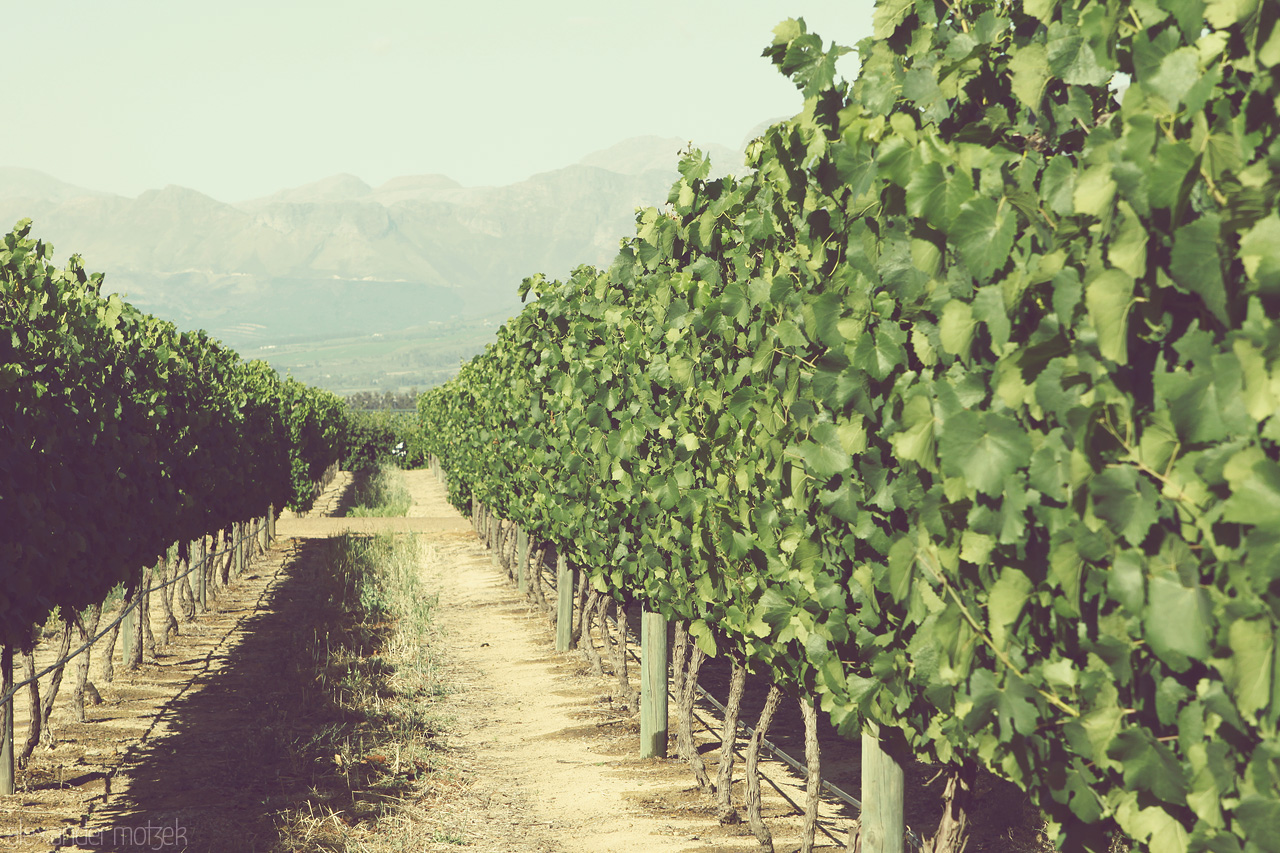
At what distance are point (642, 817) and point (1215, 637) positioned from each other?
212 inches

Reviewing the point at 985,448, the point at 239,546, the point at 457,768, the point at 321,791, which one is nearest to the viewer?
the point at 985,448

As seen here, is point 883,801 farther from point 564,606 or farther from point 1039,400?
point 564,606

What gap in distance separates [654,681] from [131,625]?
24.1 feet

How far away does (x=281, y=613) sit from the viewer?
15.6 m

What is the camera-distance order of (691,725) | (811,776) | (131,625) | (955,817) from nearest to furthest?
1. (955,817)
2. (811,776)
3. (691,725)
4. (131,625)

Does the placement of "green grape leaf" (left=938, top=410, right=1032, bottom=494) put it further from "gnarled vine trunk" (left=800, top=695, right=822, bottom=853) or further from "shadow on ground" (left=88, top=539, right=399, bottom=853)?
"shadow on ground" (left=88, top=539, right=399, bottom=853)

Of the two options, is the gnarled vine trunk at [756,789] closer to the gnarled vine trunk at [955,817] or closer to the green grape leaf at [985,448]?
the gnarled vine trunk at [955,817]

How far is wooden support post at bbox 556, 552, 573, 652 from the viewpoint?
11.8m

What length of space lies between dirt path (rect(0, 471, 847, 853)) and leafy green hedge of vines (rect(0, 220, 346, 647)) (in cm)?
145

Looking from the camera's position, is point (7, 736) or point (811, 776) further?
point (7, 736)

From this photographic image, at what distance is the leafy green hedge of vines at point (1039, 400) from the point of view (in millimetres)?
1904

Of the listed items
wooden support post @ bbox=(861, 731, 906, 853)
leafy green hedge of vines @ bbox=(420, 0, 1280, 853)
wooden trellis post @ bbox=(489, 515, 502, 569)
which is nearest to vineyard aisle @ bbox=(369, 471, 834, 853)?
wooden support post @ bbox=(861, 731, 906, 853)

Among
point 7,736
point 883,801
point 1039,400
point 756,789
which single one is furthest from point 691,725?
point 1039,400

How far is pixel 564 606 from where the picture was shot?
1198cm
